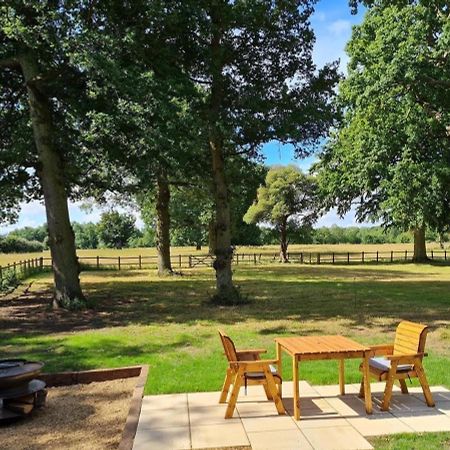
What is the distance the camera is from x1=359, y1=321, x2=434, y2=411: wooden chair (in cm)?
578

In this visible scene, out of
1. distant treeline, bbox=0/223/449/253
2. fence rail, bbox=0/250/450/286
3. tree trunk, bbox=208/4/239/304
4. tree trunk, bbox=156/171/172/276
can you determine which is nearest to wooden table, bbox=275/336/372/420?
tree trunk, bbox=208/4/239/304

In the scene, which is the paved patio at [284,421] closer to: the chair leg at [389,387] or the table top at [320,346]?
the chair leg at [389,387]

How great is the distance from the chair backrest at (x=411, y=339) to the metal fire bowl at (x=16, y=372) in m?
4.44

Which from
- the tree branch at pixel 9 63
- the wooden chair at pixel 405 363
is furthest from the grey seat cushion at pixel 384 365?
the tree branch at pixel 9 63

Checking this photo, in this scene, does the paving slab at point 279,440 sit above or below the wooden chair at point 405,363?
below

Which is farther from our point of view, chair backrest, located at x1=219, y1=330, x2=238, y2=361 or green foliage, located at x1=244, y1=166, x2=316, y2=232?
green foliage, located at x1=244, y1=166, x2=316, y2=232

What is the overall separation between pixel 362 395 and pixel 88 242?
126 metres

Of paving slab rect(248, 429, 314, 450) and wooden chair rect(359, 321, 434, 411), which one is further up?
wooden chair rect(359, 321, 434, 411)

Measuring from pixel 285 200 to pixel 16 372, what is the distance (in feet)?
124

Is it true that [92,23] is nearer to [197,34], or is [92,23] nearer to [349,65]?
[197,34]

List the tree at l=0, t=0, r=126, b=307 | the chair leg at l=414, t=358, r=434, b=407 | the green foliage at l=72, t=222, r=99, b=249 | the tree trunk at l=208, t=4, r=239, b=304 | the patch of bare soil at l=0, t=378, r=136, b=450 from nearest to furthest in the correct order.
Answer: the patch of bare soil at l=0, t=378, r=136, b=450, the chair leg at l=414, t=358, r=434, b=407, the tree at l=0, t=0, r=126, b=307, the tree trunk at l=208, t=4, r=239, b=304, the green foliage at l=72, t=222, r=99, b=249

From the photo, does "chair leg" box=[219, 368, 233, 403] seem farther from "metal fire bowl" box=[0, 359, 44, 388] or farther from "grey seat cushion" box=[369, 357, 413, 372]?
"metal fire bowl" box=[0, 359, 44, 388]

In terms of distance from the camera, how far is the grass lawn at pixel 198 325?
8023 mm

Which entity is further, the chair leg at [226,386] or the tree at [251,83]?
the tree at [251,83]
